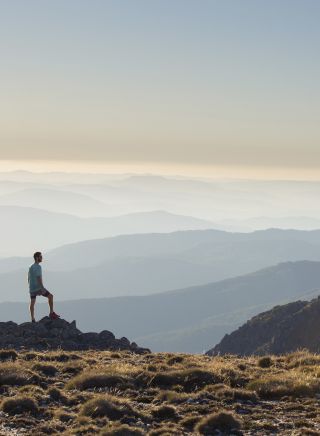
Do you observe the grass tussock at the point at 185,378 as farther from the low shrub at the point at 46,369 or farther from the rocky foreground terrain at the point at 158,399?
the low shrub at the point at 46,369

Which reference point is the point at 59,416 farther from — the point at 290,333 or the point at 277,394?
the point at 290,333

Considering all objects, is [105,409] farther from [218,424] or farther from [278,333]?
[278,333]

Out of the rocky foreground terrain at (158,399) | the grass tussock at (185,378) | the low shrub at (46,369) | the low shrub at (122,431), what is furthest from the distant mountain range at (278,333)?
the low shrub at (122,431)

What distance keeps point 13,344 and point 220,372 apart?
41.6ft

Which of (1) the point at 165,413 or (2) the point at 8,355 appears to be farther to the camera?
(2) the point at 8,355

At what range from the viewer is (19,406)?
15695 millimetres

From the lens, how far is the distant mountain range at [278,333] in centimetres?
16925

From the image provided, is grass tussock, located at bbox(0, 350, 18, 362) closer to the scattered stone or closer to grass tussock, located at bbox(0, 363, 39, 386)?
the scattered stone

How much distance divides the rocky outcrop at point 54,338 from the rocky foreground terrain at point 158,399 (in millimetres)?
6173

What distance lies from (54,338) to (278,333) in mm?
158258

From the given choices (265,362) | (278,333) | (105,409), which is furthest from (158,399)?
(278,333)

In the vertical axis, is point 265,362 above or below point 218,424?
above

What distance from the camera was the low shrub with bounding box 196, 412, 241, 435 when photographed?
13.9 m

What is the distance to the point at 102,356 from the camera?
25578 mm
